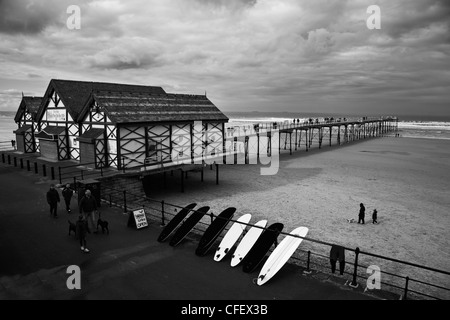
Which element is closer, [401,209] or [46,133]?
[401,209]

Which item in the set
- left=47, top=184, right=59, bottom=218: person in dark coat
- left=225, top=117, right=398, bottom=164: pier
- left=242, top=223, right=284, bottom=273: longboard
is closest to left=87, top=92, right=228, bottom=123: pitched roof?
left=225, top=117, right=398, bottom=164: pier

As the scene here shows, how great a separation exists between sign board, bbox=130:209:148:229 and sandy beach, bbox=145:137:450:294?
6653 millimetres

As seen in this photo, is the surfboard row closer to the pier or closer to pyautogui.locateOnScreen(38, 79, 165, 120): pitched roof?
pyautogui.locateOnScreen(38, 79, 165, 120): pitched roof

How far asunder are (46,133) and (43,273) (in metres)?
20.7

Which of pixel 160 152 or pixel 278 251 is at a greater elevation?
pixel 160 152

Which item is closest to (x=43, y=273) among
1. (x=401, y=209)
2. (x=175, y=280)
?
(x=175, y=280)

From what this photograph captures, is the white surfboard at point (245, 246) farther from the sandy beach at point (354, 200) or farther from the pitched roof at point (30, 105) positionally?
the pitched roof at point (30, 105)


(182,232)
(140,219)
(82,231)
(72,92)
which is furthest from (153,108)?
(82,231)

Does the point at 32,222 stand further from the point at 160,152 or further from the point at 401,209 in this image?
the point at 401,209

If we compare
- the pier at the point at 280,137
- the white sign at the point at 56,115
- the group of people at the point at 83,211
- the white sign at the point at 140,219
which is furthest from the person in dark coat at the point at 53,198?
the pier at the point at 280,137

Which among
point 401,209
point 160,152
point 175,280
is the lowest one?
point 401,209

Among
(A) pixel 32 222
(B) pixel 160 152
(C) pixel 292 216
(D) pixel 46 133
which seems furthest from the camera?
(D) pixel 46 133

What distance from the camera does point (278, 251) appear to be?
880cm

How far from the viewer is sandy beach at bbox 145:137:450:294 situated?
13586 mm
